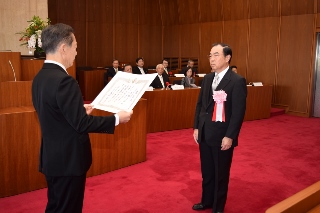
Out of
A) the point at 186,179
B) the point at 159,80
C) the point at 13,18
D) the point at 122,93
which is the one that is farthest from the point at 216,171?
the point at 13,18

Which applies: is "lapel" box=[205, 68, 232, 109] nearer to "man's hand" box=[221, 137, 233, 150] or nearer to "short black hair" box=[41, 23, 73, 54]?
"man's hand" box=[221, 137, 233, 150]

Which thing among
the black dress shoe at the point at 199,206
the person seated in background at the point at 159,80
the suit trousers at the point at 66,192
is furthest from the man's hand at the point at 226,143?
the person seated in background at the point at 159,80

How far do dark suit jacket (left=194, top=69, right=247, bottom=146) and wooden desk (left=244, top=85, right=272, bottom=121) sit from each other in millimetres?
5460

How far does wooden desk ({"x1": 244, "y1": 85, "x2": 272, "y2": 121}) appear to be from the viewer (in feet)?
27.3

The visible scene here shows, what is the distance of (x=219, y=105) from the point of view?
114 inches

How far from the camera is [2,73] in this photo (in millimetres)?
4152

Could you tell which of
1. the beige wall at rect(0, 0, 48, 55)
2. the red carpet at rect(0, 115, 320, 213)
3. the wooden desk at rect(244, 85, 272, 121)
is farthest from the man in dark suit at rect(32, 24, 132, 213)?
the beige wall at rect(0, 0, 48, 55)

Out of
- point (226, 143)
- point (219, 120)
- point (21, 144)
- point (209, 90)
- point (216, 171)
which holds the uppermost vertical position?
point (209, 90)

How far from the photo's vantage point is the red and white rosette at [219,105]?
9.42 ft

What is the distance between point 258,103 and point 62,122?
737cm

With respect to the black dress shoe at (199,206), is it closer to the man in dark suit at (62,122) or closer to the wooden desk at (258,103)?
the man in dark suit at (62,122)

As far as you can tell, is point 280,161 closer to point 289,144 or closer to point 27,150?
point 289,144

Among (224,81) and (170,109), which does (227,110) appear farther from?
(170,109)

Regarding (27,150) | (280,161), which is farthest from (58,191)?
(280,161)
